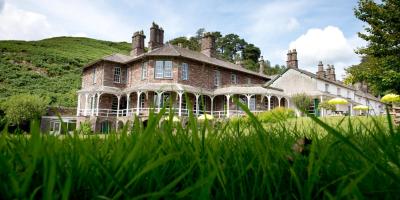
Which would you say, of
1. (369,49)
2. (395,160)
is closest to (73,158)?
(395,160)

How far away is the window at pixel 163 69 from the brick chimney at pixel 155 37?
3.80m

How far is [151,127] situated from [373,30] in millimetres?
28151

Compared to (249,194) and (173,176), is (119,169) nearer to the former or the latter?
(173,176)

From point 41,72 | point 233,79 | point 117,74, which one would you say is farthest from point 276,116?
point 41,72

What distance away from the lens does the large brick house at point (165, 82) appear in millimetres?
32219

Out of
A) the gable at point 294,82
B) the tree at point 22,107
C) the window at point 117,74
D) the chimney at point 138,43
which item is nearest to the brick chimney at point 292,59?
the gable at point 294,82

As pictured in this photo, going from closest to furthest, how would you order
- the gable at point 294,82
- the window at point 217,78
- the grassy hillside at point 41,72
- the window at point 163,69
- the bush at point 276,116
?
the bush at point 276,116 < the window at point 163,69 < the window at point 217,78 < the gable at point 294,82 < the grassy hillside at point 41,72

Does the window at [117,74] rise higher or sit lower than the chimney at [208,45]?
lower

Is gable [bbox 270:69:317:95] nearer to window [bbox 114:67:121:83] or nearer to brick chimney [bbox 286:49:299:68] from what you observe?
brick chimney [bbox 286:49:299:68]

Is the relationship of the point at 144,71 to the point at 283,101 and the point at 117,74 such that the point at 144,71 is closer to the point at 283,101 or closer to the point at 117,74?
the point at 117,74

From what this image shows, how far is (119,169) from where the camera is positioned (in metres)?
0.67

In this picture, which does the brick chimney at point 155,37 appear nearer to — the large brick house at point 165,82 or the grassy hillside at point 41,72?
the large brick house at point 165,82

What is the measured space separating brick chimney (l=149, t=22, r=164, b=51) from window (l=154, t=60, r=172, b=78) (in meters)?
3.80

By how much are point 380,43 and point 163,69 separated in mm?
19635
